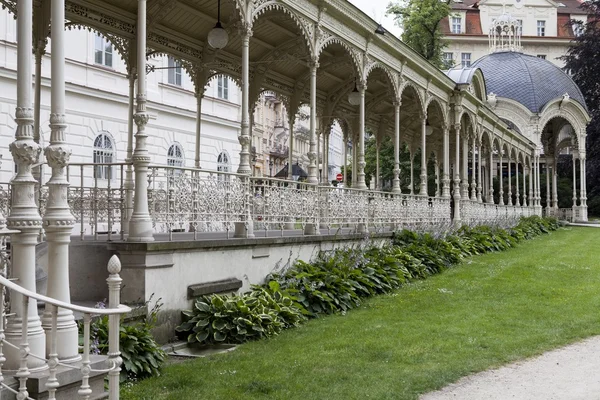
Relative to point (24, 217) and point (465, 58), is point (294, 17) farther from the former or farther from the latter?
point (465, 58)

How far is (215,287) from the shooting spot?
10102mm

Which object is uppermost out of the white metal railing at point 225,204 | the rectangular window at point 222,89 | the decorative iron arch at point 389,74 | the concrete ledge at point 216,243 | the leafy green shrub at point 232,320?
the rectangular window at point 222,89

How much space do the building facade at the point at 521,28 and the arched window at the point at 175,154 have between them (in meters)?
52.5

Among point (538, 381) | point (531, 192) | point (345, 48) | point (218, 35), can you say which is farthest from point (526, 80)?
point (538, 381)

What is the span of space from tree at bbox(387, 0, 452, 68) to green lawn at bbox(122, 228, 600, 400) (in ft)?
119

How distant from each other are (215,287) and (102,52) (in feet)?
52.2

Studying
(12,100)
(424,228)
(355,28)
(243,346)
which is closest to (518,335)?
(243,346)

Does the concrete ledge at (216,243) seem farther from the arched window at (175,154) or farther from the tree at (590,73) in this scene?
the tree at (590,73)

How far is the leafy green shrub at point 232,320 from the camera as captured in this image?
30.7 feet

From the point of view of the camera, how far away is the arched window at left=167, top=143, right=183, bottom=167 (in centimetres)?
2674

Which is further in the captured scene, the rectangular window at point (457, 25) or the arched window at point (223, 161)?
the rectangular window at point (457, 25)

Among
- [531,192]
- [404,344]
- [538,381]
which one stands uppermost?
[531,192]

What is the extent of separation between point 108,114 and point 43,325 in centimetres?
1857

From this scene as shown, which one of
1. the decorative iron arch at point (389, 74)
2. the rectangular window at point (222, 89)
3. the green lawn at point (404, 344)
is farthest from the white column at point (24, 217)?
the rectangular window at point (222, 89)
